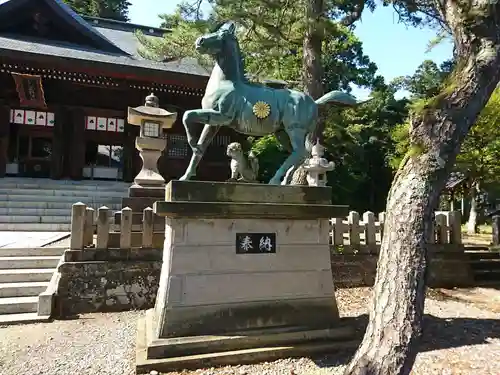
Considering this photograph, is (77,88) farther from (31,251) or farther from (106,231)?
(106,231)

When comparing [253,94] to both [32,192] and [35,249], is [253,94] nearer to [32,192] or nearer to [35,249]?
[35,249]

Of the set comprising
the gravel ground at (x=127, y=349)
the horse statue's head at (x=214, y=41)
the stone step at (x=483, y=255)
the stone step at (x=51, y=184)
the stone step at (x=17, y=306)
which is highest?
the horse statue's head at (x=214, y=41)

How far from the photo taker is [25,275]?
623 centimetres

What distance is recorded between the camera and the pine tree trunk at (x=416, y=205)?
295cm

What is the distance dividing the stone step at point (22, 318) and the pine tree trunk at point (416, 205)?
14.9 ft

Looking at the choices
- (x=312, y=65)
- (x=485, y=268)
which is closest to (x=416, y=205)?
(x=485, y=268)

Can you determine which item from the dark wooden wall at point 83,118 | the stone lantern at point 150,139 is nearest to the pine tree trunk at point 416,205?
the stone lantern at point 150,139

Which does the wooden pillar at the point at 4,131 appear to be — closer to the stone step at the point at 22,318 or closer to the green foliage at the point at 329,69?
the green foliage at the point at 329,69

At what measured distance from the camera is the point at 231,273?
4332mm

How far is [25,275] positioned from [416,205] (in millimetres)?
6311

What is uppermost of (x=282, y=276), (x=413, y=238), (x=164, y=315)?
(x=413, y=238)

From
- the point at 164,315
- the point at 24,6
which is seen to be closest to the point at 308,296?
the point at 164,315

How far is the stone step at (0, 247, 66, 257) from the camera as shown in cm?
674

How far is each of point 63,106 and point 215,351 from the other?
12661 millimetres
